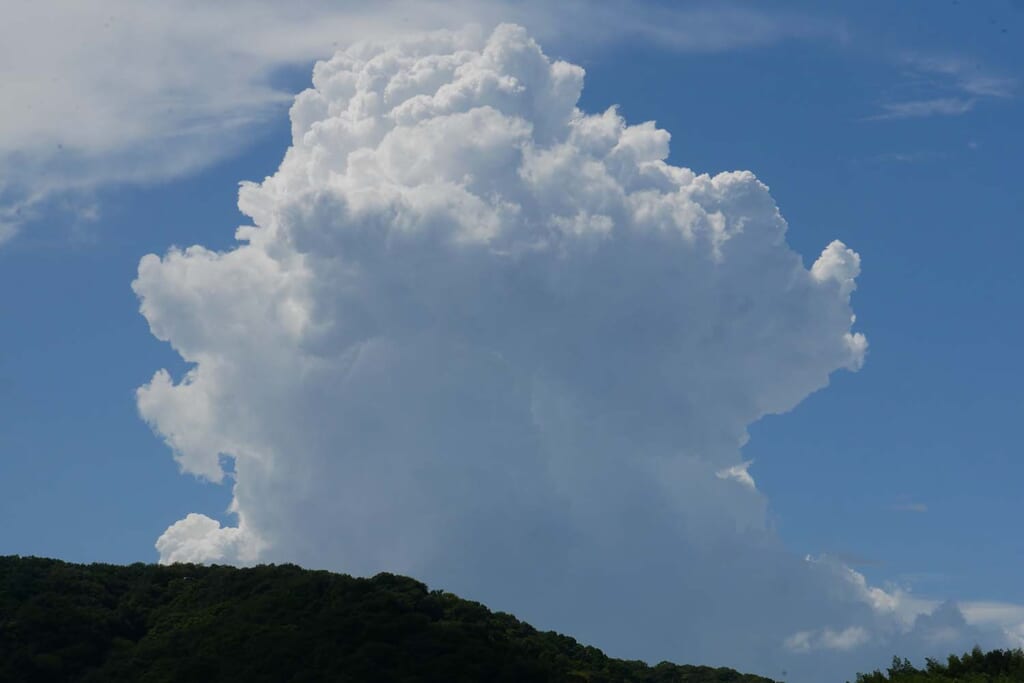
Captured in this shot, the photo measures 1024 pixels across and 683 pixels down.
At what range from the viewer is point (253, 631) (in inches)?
2970

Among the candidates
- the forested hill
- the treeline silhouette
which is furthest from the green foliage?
the forested hill

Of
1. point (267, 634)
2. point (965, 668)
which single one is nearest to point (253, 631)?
point (267, 634)

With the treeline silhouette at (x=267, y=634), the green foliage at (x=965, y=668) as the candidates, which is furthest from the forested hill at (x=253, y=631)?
Answer: the green foliage at (x=965, y=668)

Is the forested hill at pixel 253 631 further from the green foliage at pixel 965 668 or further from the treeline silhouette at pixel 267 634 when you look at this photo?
the green foliage at pixel 965 668

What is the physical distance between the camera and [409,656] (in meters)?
74.1

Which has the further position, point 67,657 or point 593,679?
point 593,679

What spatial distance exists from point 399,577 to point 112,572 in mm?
20367

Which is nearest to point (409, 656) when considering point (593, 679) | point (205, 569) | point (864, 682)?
point (593, 679)

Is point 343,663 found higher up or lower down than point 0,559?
lower down

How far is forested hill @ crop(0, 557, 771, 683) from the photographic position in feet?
240

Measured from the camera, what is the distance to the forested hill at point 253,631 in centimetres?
7306

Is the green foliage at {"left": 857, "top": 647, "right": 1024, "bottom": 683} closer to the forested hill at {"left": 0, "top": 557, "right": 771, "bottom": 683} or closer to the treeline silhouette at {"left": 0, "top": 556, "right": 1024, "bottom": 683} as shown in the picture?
the treeline silhouette at {"left": 0, "top": 556, "right": 1024, "bottom": 683}

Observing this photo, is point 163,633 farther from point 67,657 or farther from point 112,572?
point 112,572

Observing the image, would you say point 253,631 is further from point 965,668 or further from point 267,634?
point 965,668
